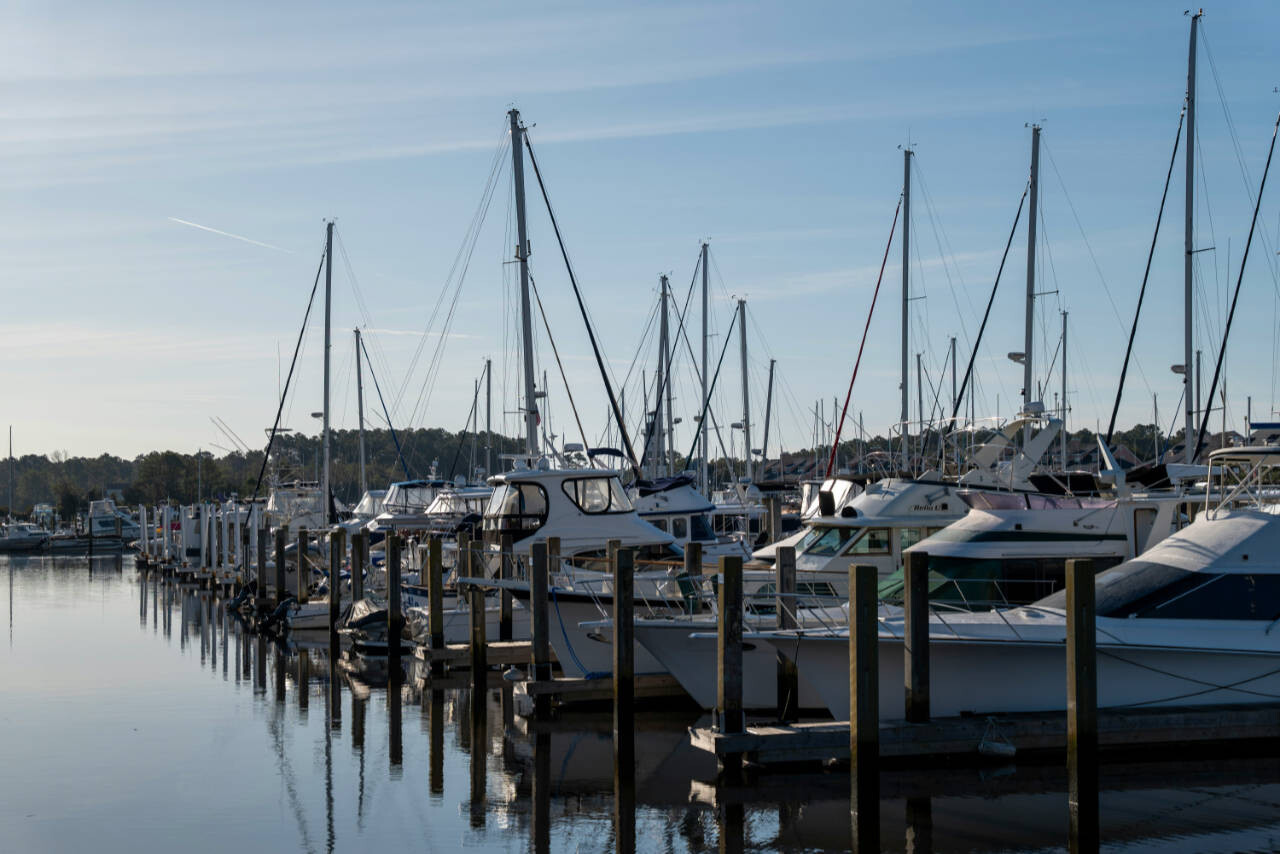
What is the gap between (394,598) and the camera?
26.5 metres

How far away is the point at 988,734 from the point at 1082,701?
79.1 inches

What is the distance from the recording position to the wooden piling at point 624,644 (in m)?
16.8

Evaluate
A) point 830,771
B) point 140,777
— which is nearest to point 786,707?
point 830,771

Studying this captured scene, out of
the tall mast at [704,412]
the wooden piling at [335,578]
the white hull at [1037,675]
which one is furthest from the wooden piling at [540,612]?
the tall mast at [704,412]

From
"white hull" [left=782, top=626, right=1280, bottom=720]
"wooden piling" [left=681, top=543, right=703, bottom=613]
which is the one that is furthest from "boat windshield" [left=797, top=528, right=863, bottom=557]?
"white hull" [left=782, top=626, right=1280, bottom=720]

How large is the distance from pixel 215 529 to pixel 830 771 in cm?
4102

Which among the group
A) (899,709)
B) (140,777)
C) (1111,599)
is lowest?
(140,777)

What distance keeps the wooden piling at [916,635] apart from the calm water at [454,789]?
0.96 m

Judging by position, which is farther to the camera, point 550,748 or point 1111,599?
point 550,748

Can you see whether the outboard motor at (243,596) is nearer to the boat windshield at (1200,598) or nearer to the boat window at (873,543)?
the boat window at (873,543)

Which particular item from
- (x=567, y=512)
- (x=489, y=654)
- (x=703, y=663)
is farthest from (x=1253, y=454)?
(x=567, y=512)

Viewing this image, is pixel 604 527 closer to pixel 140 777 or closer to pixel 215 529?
pixel 140 777

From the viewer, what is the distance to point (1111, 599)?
16.7 meters

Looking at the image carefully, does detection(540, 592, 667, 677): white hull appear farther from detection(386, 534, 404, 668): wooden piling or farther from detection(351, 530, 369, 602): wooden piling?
detection(351, 530, 369, 602): wooden piling
